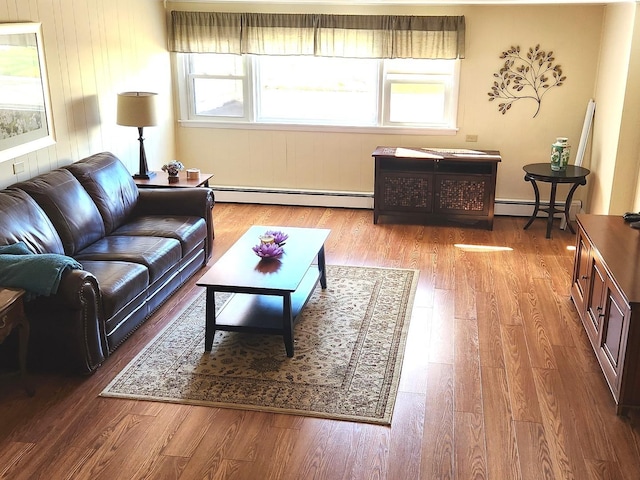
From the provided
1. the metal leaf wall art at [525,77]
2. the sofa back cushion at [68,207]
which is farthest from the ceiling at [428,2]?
the sofa back cushion at [68,207]

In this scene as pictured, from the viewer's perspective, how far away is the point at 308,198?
281 inches

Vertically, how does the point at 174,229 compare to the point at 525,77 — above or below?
below

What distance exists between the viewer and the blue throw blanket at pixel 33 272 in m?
3.36

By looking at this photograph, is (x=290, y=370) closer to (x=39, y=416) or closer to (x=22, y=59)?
(x=39, y=416)

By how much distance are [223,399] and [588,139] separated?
454 centimetres

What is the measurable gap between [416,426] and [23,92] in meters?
3.32

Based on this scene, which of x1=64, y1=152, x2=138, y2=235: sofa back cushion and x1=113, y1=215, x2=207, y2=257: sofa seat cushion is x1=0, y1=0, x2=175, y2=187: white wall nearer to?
x1=64, y1=152, x2=138, y2=235: sofa back cushion

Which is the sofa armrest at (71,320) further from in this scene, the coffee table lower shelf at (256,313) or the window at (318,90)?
the window at (318,90)

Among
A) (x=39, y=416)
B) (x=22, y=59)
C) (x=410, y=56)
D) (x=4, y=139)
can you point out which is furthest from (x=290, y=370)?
(x=410, y=56)

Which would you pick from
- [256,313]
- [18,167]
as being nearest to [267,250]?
[256,313]

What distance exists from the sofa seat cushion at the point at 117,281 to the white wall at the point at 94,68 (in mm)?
929

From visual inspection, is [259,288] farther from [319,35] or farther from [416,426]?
[319,35]

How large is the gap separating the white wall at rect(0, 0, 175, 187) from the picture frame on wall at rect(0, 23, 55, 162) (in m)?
0.07

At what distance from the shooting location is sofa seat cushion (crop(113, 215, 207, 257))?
189 inches
